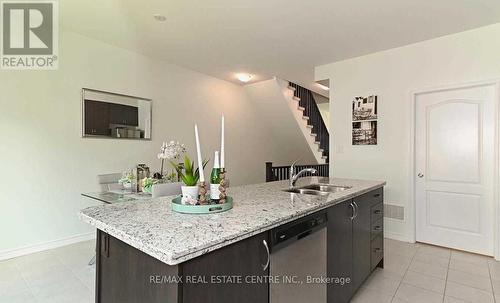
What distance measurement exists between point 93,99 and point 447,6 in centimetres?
426

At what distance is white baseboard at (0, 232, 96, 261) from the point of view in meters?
2.92

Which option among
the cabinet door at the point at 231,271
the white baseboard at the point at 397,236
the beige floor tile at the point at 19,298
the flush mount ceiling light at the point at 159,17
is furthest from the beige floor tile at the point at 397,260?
the flush mount ceiling light at the point at 159,17

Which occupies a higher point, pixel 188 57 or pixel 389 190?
pixel 188 57

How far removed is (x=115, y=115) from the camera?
3.81 m

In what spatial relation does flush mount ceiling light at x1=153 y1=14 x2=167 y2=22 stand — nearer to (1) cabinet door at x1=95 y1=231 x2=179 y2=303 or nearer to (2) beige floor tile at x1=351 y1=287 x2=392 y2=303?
(1) cabinet door at x1=95 y1=231 x2=179 y2=303

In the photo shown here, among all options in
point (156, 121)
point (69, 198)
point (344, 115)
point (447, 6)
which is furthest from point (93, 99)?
point (447, 6)

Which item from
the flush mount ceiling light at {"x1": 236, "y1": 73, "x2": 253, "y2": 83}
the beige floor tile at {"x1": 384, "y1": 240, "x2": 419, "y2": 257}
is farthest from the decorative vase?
the flush mount ceiling light at {"x1": 236, "y1": 73, "x2": 253, "y2": 83}

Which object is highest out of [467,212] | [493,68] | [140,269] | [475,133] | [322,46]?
[322,46]

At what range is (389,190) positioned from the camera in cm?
374

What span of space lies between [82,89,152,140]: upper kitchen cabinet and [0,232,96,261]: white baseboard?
1.35m

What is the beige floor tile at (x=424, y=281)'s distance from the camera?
233 cm

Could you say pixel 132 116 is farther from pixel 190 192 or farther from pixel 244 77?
pixel 190 192

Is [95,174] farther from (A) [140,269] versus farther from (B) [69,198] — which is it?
(A) [140,269]
